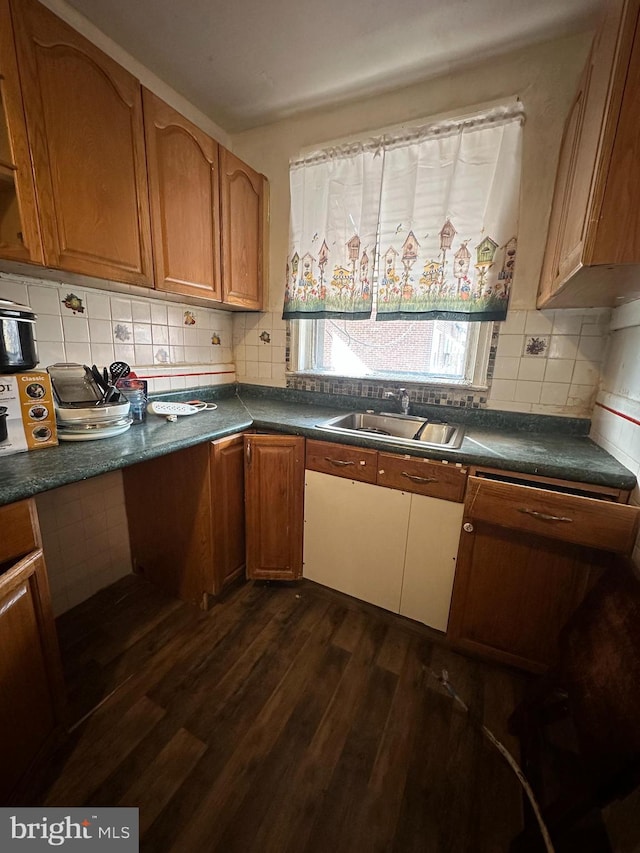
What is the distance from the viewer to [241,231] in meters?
1.86

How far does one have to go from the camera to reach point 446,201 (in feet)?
5.16

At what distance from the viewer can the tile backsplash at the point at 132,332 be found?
1355 millimetres

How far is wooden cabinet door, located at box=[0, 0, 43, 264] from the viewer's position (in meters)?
0.94

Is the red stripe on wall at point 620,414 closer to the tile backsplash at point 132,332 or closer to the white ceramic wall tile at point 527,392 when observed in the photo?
the white ceramic wall tile at point 527,392

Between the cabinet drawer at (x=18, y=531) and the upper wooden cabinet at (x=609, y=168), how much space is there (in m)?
1.57

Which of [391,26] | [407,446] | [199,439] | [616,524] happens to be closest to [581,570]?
[616,524]

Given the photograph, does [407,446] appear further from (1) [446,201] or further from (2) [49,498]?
(2) [49,498]

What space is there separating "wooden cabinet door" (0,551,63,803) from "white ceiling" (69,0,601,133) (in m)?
1.98

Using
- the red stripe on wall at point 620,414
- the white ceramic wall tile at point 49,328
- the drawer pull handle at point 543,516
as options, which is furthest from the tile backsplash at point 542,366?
the white ceramic wall tile at point 49,328

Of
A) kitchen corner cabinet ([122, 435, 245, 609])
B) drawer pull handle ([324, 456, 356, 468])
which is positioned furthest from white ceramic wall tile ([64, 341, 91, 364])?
drawer pull handle ([324, 456, 356, 468])

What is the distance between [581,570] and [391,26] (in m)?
2.13

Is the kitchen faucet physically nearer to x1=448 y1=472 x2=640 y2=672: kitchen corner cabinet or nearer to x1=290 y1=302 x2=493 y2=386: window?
x1=290 y1=302 x2=493 y2=386: window

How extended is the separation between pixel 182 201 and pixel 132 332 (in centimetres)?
65

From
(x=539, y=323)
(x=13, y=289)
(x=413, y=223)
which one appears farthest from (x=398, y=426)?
(x=13, y=289)
